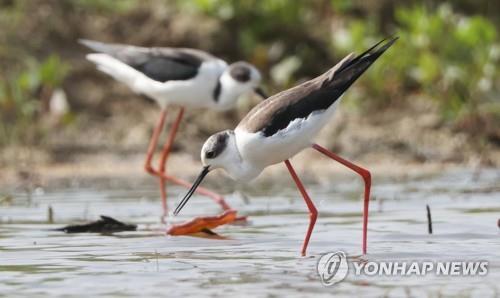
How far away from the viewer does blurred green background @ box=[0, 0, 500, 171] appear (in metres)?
11.4

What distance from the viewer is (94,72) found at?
1262 cm

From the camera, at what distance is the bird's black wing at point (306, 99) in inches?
250

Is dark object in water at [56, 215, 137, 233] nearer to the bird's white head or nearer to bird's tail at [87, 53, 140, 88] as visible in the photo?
the bird's white head

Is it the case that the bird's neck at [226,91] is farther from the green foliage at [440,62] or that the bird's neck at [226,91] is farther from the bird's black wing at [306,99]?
the bird's black wing at [306,99]

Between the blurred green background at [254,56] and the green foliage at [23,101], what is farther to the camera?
the blurred green background at [254,56]

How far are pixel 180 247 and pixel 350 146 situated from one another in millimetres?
5137

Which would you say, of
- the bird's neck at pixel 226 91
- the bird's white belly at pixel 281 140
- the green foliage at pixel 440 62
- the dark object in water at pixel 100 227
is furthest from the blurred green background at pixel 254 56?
the bird's white belly at pixel 281 140

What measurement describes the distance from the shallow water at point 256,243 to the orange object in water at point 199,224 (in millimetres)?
83

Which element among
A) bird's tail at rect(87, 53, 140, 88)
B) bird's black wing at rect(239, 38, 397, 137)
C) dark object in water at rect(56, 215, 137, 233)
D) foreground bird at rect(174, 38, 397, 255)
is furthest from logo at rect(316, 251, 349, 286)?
bird's tail at rect(87, 53, 140, 88)

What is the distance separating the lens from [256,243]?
6773 mm

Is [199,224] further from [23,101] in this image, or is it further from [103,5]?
[103,5]

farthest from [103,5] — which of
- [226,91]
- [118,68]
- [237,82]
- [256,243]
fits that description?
[256,243]

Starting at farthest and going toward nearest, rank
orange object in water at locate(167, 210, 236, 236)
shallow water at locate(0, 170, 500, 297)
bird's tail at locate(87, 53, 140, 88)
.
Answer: bird's tail at locate(87, 53, 140, 88) < orange object in water at locate(167, 210, 236, 236) < shallow water at locate(0, 170, 500, 297)

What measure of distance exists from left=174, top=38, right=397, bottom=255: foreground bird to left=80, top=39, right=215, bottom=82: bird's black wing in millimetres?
3099
